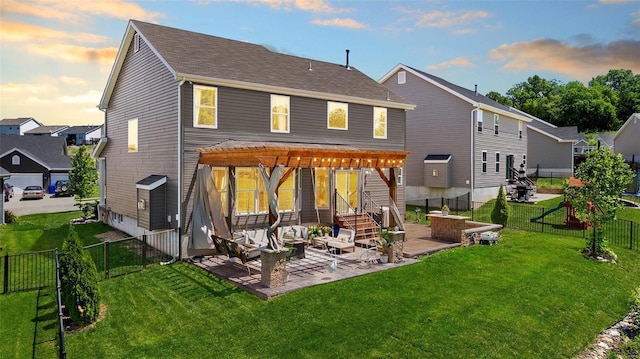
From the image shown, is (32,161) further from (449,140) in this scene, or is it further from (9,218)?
(449,140)

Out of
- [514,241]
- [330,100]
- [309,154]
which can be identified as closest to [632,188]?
[514,241]

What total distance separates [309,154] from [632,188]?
3301 cm

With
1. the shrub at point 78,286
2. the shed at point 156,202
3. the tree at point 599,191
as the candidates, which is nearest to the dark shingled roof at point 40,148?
the shed at point 156,202

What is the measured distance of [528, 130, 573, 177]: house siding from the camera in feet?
135

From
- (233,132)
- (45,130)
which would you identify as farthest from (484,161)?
(45,130)

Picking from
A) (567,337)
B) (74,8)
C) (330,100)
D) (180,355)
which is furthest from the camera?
(330,100)

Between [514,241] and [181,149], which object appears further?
[514,241]

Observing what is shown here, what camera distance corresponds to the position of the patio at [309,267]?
10219 millimetres

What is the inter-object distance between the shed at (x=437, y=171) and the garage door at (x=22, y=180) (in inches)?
1689

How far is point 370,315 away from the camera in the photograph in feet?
28.1

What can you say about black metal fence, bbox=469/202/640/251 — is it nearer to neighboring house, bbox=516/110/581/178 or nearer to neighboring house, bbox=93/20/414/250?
neighboring house, bbox=93/20/414/250

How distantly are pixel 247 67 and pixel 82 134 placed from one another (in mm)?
81144

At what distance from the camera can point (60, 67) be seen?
16188 millimetres

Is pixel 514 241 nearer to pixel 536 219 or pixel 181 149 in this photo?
pixel 536 219
